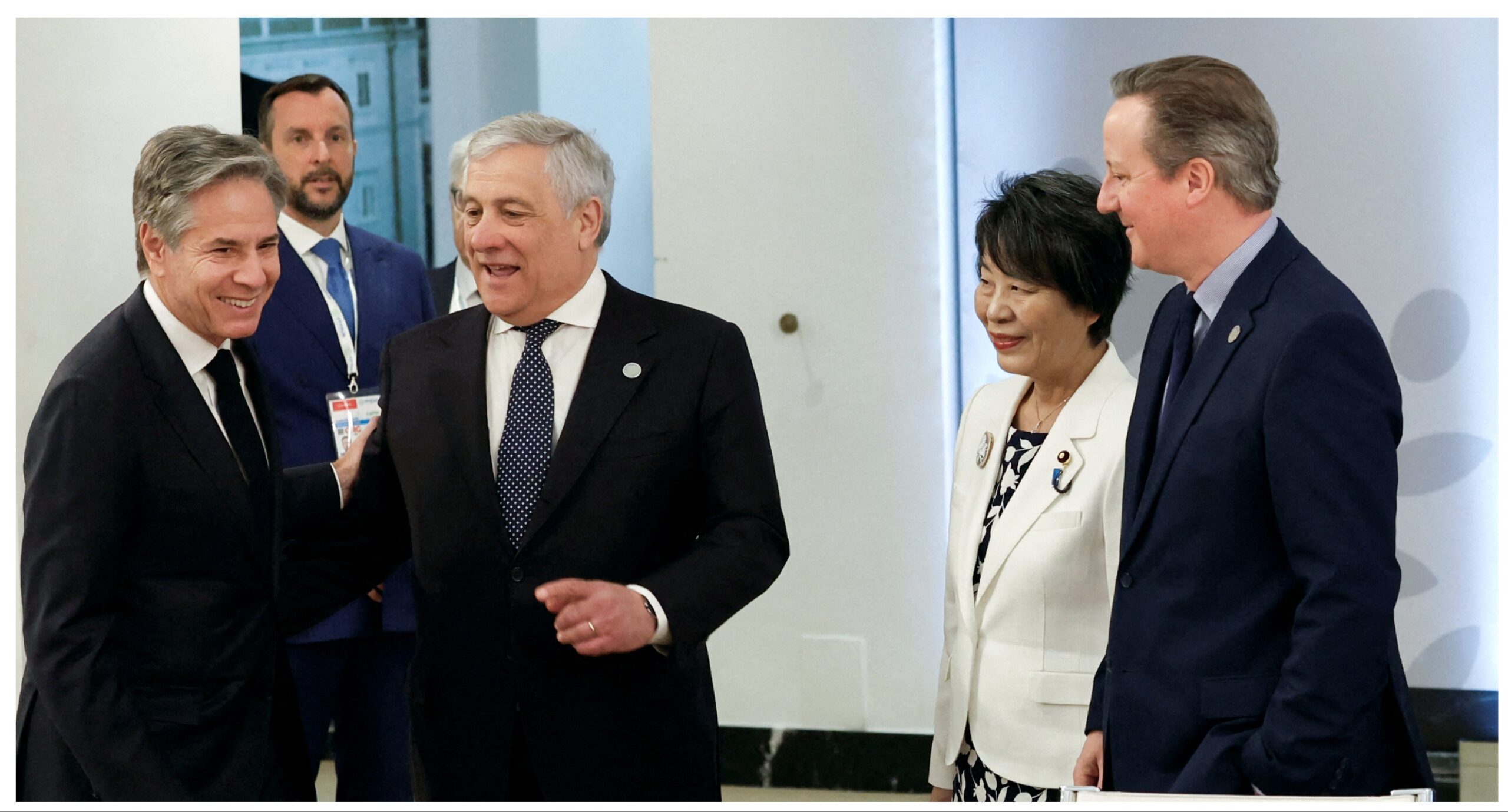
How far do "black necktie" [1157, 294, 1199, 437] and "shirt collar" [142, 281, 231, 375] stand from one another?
1.56 metres

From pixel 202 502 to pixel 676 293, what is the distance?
2.96m

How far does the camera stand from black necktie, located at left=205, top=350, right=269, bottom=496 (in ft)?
7.88

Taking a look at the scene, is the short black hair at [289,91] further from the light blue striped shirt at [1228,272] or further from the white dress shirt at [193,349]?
the light blue striped shirt at [1228,272]

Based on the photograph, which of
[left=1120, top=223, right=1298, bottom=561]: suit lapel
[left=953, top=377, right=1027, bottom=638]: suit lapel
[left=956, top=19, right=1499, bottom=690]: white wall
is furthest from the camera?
[left=956, top=19, right=1499, bottom=690]: white wall

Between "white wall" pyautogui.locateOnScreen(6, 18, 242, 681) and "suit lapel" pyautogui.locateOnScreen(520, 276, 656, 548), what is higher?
"white wall" pyautogui.locateOnScreen(6, 18, 242, 681)

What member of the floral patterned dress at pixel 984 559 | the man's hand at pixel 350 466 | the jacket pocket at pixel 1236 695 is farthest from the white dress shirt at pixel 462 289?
the jacket pocket at pixel 1236 695

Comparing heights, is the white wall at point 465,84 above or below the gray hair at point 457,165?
above

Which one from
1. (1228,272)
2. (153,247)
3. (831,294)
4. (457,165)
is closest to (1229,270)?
(1228,272)

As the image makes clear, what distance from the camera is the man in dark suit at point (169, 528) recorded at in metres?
2.14

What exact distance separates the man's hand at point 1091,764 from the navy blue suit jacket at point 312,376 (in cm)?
155

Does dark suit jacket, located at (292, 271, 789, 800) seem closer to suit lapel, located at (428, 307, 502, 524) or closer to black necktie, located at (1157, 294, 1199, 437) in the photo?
suit lapel, located at (428, 307, 502, 524)

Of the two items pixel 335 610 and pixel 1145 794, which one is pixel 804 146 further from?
pixel 1145 794

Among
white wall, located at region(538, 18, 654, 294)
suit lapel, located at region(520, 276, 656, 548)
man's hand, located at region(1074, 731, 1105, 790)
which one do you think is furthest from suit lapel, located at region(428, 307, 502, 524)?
white wall, located at region(538, 18, 654, 294)

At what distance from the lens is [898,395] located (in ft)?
16.3
